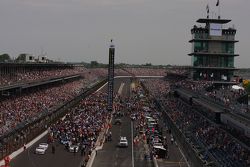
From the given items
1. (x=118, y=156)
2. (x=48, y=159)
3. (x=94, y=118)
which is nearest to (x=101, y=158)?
(x=118, y=156)

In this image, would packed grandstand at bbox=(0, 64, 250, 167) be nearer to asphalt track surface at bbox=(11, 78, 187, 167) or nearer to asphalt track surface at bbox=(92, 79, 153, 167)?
asphalt track surface at bbox=(11, 78, 187, 167)

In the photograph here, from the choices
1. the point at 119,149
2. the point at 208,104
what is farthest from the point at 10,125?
the point at 208,104

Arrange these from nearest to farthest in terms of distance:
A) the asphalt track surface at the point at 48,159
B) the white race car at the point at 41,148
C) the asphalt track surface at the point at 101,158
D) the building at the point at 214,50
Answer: the asphalt track surface at the point at 48,159
the asphalt track surface at the point at 101,158
the white race car at the point at 41,148
the building at the point at 214,50

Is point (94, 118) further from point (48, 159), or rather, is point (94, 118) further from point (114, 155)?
point (48, 159)

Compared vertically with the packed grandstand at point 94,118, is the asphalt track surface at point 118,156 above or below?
below

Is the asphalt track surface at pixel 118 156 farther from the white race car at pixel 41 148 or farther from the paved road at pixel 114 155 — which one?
the white race car at pixel 41 148

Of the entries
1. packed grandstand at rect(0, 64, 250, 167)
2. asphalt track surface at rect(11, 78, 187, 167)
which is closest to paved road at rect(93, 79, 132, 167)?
asphalt track surface at rect(11, 78, 187, 167)

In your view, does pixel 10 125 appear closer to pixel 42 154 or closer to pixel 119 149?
pixel 42 154

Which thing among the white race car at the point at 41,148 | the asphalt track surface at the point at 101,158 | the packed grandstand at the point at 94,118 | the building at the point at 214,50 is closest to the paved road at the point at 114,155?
the asphalt track surface at the point at 101,158
